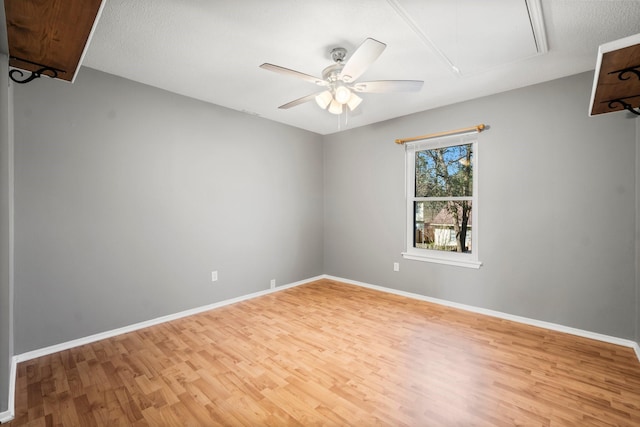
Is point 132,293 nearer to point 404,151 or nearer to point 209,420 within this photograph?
point 209,420

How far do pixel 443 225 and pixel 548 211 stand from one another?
1.12 m

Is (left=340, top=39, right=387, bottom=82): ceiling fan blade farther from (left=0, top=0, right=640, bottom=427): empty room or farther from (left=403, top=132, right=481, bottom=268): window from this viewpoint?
(left=403, top=132, right=481, bottom=268): window

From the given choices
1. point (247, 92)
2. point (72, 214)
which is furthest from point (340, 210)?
point (72, 214)

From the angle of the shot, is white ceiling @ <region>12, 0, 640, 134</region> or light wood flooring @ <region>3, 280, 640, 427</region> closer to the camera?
light wood flooring @ <region>3, 280, 640, 427</region>

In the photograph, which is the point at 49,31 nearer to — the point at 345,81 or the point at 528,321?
the point at 345,81

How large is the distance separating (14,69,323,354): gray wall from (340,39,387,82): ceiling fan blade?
6.98 feet

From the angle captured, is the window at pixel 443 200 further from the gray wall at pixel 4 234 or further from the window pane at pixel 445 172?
the gray wall at pixel 4 234

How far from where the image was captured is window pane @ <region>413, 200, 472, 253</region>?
3.53 meters

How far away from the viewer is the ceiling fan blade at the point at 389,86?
6.95 ft

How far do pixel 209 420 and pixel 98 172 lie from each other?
2359 mm

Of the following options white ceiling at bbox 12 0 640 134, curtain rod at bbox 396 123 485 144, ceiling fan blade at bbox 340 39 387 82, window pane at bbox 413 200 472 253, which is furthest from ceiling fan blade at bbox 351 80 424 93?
window pane at bbox 413 200 472 253

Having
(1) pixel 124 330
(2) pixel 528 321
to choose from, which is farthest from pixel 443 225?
(1) pixel 124 330

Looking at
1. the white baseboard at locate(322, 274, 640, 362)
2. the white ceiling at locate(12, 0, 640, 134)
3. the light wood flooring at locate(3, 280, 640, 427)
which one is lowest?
the light wood flooring at locate(3, 280, 640, 427)

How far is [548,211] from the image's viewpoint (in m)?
2.87
